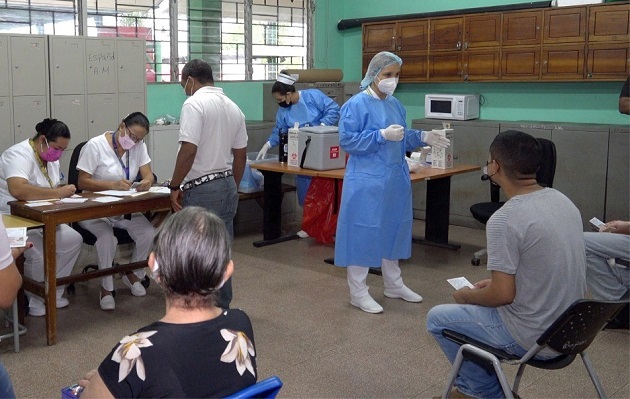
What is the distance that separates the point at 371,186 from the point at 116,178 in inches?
67.6

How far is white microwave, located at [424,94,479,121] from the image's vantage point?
6789 millimetres

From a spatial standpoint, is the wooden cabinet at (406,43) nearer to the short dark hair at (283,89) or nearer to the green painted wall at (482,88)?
the green painted wall at (482,88)

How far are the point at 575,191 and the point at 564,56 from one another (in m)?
1.19

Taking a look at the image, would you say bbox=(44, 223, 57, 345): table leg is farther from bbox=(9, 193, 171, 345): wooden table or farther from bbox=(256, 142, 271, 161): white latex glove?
bbox=(256, 142, 271, 161): white latex glove

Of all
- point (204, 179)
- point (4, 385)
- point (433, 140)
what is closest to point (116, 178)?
point (204, 179)

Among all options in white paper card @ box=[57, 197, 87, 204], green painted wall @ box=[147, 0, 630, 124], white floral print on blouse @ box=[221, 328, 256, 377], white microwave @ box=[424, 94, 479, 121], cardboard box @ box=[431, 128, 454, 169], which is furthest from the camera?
white microwave @ box=[424, 94, 479, 121]

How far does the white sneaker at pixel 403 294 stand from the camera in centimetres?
447

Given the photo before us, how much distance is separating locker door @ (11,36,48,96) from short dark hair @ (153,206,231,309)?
440cm

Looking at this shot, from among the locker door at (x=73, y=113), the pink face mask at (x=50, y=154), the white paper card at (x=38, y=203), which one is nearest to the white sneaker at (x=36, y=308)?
the white paper card at (x=38, y=203)

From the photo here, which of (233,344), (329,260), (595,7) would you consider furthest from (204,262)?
(595,7)

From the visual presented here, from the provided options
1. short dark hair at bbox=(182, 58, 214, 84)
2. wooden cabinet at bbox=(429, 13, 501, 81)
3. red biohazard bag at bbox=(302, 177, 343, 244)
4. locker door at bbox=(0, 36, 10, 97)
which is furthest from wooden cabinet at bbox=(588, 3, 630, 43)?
locker door at bbox=(0, 36, 10, 97)

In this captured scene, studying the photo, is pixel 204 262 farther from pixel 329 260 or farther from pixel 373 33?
pixel 373 33

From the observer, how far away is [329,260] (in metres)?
5.43

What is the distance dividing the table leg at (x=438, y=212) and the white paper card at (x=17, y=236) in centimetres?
355
